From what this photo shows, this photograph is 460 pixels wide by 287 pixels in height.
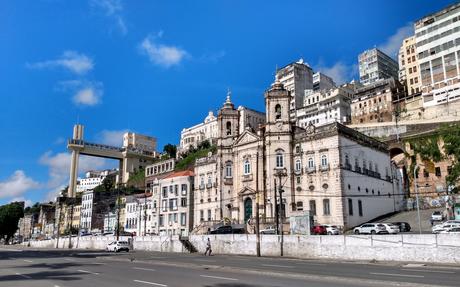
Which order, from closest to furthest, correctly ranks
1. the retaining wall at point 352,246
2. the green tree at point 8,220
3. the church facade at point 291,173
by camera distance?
the retaining wall at point 352,246 < the church facade at point 291,173 < the green tree at point 8,220

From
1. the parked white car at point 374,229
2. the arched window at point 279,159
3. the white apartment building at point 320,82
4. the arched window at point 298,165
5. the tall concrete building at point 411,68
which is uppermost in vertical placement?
the white apartment building at point 320,82

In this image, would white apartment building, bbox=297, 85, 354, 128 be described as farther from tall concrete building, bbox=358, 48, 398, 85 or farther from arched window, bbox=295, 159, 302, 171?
arched window, bbox=295, 159, 302, 171

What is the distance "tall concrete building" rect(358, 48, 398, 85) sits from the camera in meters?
151

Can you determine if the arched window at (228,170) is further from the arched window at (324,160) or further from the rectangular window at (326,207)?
the rectangular window at (326,207)

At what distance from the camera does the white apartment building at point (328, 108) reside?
413 ft

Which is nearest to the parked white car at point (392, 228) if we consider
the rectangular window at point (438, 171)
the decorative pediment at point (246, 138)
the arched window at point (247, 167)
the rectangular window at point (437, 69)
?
the arched window at point (247, 167)

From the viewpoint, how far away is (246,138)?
6425cm

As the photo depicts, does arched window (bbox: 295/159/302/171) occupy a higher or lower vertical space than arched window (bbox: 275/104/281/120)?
lower

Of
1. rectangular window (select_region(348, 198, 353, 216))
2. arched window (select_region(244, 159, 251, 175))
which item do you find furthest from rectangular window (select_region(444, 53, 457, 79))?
arched window (select_region(244, 159, 251, 175))

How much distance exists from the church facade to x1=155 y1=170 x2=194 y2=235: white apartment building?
127 inches

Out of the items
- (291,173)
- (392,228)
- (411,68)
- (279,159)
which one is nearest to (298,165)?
(291,173)

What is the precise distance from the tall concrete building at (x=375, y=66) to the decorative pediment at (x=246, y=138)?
9773 centimetres

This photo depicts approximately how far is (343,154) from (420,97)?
201 ft

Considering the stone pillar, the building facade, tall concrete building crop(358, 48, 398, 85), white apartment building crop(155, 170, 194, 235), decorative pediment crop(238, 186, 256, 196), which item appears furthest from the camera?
tall concrete building crop(358, 48, 398, 85)
